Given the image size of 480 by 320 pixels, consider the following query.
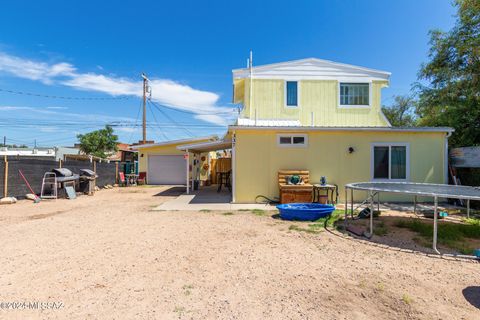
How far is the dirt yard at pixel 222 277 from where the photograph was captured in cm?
288

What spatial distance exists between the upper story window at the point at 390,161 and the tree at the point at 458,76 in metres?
4.14

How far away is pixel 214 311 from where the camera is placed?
285 centimetres

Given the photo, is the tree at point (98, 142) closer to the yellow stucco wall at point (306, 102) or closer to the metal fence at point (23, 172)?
the metal fence at point (23, 172)

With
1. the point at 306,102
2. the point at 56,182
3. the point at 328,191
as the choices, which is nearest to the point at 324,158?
the point at 328,191

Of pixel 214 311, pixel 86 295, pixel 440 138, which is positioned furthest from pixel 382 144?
pixel 86 295

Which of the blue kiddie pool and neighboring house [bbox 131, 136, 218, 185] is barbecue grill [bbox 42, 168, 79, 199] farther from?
the blue kiddie pool

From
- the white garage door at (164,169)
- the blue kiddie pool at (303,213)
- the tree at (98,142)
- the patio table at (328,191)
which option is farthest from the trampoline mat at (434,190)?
the tree at (98,142)

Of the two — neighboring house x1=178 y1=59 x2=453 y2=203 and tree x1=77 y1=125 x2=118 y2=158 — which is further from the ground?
tree x1=77 y1=125 x2=118 y2=158

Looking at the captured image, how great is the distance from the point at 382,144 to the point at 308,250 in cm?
668

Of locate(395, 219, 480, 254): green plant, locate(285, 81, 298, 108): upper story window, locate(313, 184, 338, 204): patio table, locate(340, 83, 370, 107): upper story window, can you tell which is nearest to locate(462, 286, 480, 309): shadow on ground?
locate(395, 219, 480, 254): green plant

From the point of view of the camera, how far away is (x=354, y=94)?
14.0 metres

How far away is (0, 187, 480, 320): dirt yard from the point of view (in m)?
2.88

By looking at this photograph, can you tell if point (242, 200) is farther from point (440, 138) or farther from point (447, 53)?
point (447, 53)

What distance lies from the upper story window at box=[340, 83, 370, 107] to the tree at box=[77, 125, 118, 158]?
27.7m
